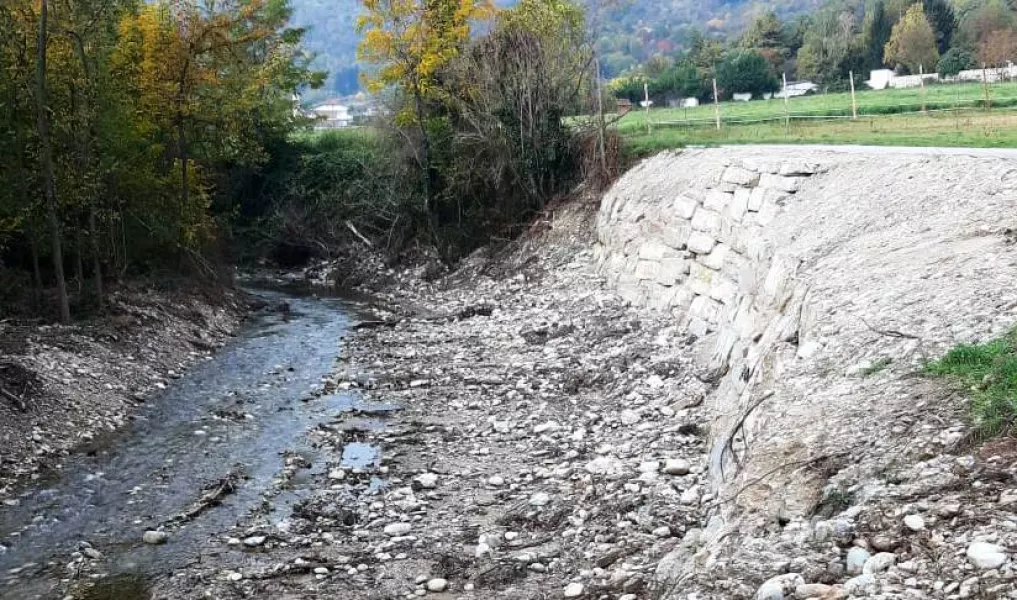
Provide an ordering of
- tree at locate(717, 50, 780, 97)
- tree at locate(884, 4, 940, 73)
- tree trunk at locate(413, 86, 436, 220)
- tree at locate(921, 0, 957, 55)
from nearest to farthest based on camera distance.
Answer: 1. tree trunk at locate(413, 86, 436, 220)
2. tree at locate(884, 4, 940, 73)
3. tree at locate(717, 50, 780, 97)
4. tree at locate(921, 0, 957, 55)

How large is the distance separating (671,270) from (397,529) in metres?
11.1

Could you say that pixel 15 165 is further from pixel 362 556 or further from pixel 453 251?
pixel 453 251

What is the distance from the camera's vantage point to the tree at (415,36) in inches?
1175

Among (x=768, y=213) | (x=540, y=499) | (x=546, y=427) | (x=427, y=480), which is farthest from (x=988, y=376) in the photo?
(x=768, y=213)

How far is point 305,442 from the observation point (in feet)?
46.6

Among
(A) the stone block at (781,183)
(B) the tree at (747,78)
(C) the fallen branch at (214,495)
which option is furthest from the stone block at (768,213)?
(B) the tree at (747,78)

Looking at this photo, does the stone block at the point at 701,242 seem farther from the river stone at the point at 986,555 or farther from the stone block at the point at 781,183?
the river stone at the point at 986,555

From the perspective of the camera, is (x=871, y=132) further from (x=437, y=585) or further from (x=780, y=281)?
(x=437, y=585)

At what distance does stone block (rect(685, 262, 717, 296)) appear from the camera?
17.8m

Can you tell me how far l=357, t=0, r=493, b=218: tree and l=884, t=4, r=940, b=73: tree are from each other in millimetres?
37995

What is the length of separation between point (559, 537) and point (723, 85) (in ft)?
190

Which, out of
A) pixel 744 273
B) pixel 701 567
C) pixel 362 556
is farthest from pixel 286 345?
pixel 701 567

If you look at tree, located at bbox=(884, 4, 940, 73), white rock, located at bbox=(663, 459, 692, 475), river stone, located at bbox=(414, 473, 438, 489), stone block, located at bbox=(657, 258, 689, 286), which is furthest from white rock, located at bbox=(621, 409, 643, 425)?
tree, located at bbox=(884, 4, 940, 73)

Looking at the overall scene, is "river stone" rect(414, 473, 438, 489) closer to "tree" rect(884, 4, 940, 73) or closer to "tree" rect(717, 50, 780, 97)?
"tree" rect(884, 4, 940, 73)
